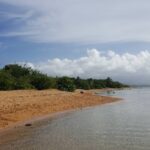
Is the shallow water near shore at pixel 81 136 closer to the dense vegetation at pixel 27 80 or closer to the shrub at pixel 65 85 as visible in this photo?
the dense vegetation at pixel 27 80

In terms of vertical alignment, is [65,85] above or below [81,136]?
above

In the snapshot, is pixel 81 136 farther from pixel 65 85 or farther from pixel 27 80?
pixel 65 85

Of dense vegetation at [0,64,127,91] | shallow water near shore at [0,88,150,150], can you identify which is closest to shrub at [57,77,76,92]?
dense vegetation at [0,64,127,91]

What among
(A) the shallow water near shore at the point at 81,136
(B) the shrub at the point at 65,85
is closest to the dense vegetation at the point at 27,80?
(B) the shrub at the point at 65,85

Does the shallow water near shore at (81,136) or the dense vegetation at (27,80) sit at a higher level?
the dense vegetation at (27,80)

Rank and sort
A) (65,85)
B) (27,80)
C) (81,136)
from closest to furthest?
(81,136), (27,80), (65,85)

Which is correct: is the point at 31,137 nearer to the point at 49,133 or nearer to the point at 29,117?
the point at 49,133

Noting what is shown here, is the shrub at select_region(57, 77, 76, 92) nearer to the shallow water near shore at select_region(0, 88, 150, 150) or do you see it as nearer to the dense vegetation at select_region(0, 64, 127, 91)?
the dense vegetation at select_region(0, 64, 127, 91)

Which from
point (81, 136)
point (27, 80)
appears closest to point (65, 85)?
point (27, 80)

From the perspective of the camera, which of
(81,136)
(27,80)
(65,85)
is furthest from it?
(65,85)

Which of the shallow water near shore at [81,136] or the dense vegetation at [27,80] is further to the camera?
the dense vegetation at [27,80]

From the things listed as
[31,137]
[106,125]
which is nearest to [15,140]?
Answer: [31,137]

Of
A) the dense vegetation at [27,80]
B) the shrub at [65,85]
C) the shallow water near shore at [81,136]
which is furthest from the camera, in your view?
the shrub at [65,85]

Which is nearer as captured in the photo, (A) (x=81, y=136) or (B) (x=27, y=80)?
(A) (x=81, y=136)
